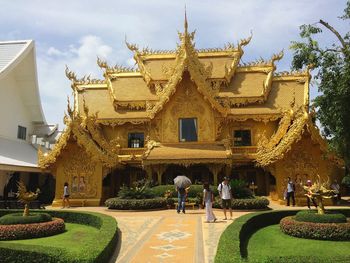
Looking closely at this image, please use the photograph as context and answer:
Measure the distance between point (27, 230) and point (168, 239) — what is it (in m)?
3.85

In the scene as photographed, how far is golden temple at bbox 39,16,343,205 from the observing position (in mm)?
18062

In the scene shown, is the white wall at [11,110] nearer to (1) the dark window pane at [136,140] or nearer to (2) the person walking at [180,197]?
(1) the dark window pane at [136,140]

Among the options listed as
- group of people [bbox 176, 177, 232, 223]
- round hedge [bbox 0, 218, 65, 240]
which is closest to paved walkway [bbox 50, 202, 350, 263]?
group of people [bbox 176, 177, 232, 223]

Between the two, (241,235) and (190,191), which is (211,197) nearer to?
(241,235)

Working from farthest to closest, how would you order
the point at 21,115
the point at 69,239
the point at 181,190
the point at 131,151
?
the point at 21,115 → the point at 131,151 → the point at 181,190 → the point at 69,239

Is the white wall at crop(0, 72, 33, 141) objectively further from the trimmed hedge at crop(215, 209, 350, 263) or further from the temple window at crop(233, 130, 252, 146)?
the trimmed hedge at crop(215, 209, 350, 263)

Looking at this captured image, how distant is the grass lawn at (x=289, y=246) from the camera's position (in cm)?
777

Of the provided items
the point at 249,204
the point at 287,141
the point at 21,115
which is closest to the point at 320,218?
the point at 249,204

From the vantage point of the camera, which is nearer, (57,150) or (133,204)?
(133,204)

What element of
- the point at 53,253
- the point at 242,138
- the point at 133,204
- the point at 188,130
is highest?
the point at 188,130

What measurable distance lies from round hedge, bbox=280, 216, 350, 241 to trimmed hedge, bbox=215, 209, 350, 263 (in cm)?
127

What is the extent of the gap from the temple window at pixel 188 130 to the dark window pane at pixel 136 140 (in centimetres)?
264

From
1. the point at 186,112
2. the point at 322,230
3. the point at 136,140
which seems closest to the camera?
the point at 322,230

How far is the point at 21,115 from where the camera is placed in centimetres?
2519
